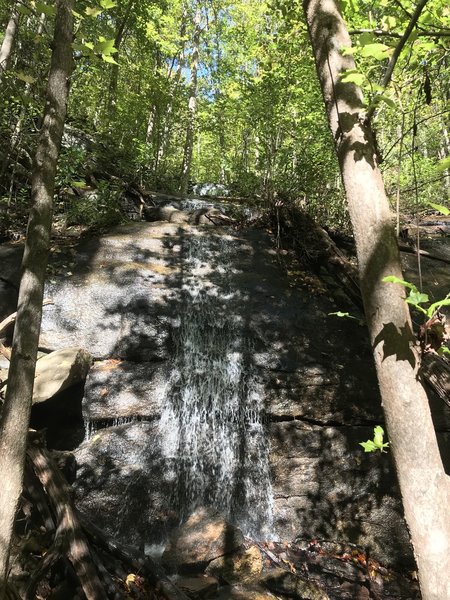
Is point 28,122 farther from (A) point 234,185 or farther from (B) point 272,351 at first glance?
(A) point 234,185

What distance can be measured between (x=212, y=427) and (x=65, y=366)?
2346 mm

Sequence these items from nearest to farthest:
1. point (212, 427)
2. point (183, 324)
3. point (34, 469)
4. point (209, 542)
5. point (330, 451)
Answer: point (34, 469) < point (209, 542) < point (330, 451) < point (212, 427) < point (183, 324)

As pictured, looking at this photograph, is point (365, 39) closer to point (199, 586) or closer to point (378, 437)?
point (378, 437)

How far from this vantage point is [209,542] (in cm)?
486

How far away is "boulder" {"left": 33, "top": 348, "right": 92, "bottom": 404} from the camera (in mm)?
5574

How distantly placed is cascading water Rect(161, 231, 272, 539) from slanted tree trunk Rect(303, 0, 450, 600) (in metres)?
4.93

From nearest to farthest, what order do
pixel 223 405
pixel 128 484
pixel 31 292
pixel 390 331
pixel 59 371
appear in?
pixel 390 331 → pixel 31 292 → pixel 128 484 → pixel 59 371 → pixel 223 405

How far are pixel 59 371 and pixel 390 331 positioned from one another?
17.5 ft

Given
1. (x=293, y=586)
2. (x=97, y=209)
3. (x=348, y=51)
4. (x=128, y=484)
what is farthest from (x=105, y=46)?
(x=97, y=209)

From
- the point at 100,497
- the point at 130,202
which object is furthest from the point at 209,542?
the point at 130,202

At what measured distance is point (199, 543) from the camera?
4852mm

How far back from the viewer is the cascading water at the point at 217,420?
5789 millimetres

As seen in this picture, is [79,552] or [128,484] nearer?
[79,552]

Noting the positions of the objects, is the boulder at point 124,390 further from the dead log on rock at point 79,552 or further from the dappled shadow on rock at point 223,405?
the dead log on rock at point 79,552
